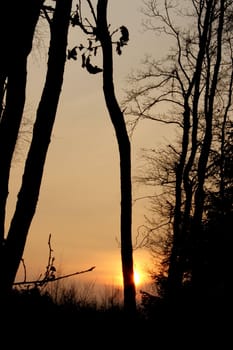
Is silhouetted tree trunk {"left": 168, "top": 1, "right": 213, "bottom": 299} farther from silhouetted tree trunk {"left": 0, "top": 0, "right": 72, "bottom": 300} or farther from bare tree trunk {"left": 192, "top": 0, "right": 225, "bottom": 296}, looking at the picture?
silhouetted tree trunk {"left": 0, "top": 0, "right": 72, "bottom": 300}

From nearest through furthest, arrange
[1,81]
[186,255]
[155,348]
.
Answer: [1,81] → [155,348] → [186,255]

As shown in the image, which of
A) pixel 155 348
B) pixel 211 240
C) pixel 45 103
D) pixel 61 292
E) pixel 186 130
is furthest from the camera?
pixel 186 130

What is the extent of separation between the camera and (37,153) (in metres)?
4.54

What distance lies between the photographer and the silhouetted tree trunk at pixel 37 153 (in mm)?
4215

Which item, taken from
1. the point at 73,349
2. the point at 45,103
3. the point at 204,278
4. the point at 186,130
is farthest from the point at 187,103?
the point at 45,103

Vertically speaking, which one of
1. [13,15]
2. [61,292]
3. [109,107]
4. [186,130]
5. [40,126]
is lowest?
[61,292]

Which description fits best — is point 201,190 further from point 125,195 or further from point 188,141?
point 125,195

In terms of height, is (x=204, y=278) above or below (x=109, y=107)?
below

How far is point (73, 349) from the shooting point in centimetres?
Answer: 828

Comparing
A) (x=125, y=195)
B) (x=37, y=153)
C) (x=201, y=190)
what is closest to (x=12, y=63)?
(x=37, y=153)

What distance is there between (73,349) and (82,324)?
4.67ft

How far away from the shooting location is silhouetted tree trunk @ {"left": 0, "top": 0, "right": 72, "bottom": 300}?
4215 millimetres

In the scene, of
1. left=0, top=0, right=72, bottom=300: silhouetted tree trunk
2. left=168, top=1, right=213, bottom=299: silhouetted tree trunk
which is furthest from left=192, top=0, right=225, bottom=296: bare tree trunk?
left=0, top=0, right=72, bottom=300: silhouetted tree trunk

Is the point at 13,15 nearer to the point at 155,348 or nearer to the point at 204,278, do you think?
the point at 155,348
